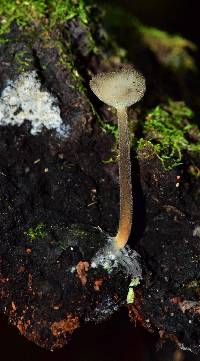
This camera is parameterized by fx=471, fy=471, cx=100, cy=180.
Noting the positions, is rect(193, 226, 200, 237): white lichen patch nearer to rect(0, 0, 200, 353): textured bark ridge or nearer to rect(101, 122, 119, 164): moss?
rect(0, 0, 200, 353): textured bark ridge

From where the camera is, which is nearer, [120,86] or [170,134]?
[120,86]

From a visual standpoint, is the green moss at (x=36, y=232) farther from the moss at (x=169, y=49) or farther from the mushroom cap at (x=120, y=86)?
the moss at (x=169, y=49)

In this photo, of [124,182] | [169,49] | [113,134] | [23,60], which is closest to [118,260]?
[124,182]

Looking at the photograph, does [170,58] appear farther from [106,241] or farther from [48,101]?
[106,241]

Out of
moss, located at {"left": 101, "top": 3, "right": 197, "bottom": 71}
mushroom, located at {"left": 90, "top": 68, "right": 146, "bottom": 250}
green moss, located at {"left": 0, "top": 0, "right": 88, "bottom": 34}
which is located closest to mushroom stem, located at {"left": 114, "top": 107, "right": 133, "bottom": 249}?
mushroom, located at {"left": 90, "top": 68, "right": 146, "bottom": 250}

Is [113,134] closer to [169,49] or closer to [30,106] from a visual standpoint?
[30,106]
